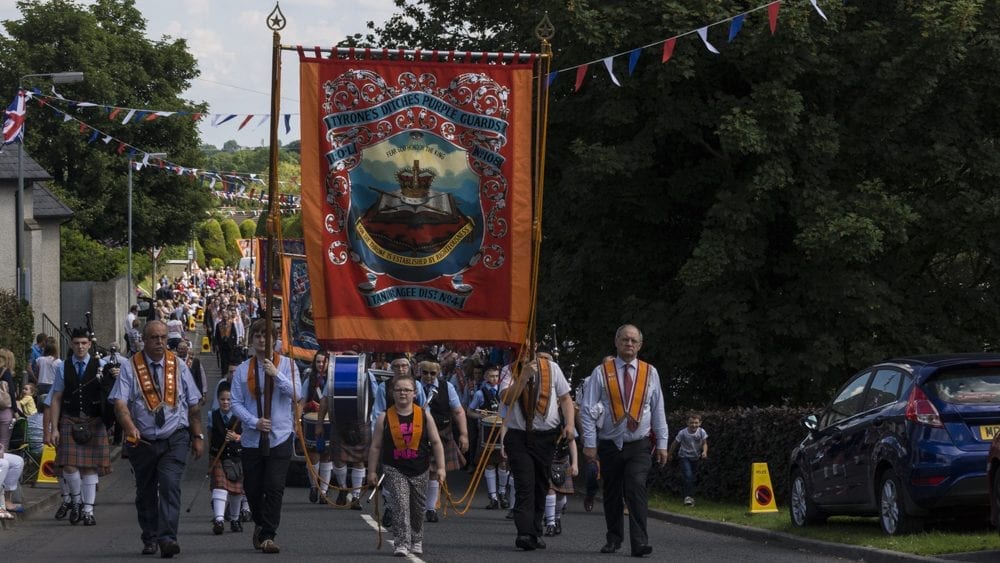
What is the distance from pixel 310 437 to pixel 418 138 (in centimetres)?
750

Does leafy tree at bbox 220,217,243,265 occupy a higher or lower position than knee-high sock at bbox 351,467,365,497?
higher

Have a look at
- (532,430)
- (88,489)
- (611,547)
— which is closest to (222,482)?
(88,489)

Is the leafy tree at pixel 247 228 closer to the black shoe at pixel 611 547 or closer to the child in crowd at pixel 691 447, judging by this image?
the child in crowd at pixel 691 447

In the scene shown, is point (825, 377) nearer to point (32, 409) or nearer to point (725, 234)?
point (725, 234)

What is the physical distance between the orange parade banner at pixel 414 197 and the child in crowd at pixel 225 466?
2.84 m

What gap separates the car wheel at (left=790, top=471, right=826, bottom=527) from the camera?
15.6m

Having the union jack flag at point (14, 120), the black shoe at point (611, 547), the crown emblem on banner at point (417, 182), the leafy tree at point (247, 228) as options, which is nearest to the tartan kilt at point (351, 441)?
the black shoe at point (611, 547)

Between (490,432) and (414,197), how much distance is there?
6.56 m

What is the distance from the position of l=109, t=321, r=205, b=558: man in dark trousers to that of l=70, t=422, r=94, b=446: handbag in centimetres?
347

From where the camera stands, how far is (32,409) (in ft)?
66.0

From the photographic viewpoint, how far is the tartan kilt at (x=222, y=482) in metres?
15.2

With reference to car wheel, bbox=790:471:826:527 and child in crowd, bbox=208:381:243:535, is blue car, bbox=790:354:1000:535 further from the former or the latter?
child in crowd, bbox=208:381:243:535

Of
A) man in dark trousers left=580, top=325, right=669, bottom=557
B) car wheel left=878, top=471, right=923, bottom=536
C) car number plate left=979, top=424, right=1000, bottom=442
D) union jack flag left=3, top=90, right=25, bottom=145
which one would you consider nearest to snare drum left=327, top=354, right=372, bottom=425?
man in dark trousers left=580, top=325, right=669, bottom=557

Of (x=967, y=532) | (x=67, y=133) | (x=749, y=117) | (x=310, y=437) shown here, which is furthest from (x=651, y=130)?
(x=67, y=133)
